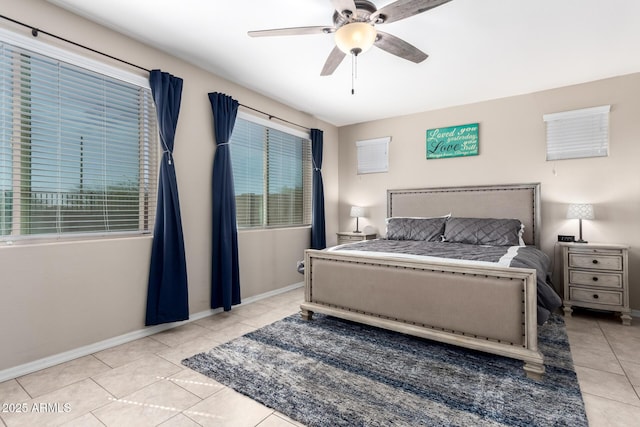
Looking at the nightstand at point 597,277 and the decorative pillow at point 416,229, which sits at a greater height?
the decorative pillow at point 416,229

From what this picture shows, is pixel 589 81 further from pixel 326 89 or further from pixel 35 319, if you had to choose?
pixel 35 319

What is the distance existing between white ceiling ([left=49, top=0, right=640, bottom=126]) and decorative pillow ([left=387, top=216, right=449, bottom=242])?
63.5 inches

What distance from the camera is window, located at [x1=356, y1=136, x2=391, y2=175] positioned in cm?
492

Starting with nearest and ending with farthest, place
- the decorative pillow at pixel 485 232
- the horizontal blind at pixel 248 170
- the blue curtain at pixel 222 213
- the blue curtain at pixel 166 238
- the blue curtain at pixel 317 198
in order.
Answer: the blue curtain at pixel 166 238
the blue curtain at pixel 222 213
the decorative pillow at pixel 485 232
the horizontal blind at pixel 248 170
the blue curtain at pixel 317 198

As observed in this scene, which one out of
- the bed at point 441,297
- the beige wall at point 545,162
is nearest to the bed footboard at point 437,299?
the bed at point 441,297

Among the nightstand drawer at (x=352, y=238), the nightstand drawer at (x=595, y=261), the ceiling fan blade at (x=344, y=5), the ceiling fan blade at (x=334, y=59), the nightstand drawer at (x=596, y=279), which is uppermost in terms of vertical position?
the ceiling fan blade at (x=344, y=5)

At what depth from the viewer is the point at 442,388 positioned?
1.89m

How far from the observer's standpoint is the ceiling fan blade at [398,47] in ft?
7.01

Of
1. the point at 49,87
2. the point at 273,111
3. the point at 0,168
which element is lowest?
the point at 0,168

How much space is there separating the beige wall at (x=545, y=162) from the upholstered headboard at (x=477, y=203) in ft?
0.37

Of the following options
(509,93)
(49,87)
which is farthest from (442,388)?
(509,93)

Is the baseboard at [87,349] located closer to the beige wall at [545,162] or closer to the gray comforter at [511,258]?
the gray comforter at [511,258]

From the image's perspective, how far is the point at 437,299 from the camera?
2350mm

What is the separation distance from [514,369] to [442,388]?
629mm
